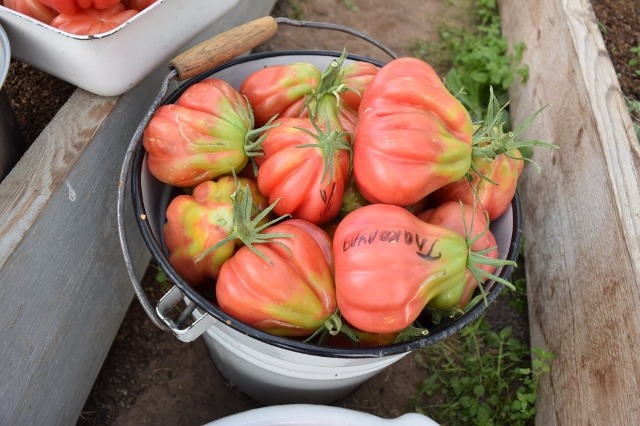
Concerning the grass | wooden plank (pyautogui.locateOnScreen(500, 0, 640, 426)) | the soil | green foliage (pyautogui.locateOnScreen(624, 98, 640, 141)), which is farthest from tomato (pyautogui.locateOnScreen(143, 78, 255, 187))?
green foliage (pyautogui.locateOnScreen(624, 98, 640, 141))

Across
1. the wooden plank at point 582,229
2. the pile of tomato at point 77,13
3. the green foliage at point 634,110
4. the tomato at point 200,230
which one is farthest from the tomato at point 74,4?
the green foliage at point 634,110

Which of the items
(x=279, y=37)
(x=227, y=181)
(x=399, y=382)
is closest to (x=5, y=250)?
(x=227, y=181)

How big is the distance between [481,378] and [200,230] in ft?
3.49

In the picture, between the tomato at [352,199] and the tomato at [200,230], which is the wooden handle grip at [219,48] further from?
the tomato at [352,199]

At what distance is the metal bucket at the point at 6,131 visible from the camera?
1.21 metres

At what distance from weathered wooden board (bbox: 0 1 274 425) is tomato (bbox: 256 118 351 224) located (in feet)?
1.36

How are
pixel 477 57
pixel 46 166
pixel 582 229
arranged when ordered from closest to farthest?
1. pixel 46 166
2. pixel 582 229
3. pixel 477 57

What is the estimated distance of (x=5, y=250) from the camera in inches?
44.3

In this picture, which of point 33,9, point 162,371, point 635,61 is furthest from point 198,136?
point 635,61

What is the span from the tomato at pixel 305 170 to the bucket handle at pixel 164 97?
251mm

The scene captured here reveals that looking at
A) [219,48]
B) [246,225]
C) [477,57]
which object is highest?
[219,48]

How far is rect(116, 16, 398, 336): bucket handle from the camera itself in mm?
1142

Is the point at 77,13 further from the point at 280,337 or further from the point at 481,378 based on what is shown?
the point at 481,378

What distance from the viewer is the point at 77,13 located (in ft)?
4.29
